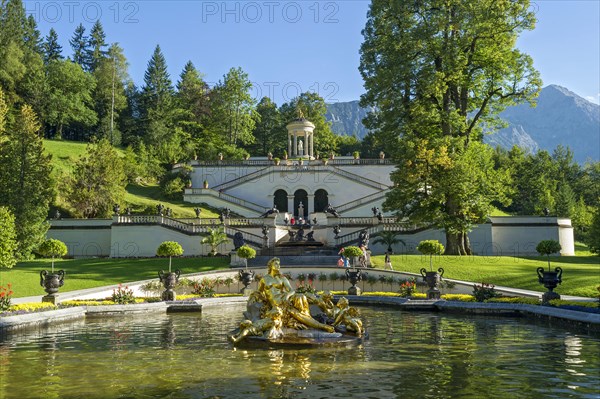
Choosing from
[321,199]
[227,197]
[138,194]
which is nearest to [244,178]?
[227,197]

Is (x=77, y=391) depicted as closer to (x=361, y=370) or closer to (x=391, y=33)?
(x=361, y=370)

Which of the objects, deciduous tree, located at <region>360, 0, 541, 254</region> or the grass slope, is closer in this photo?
deciduous tree, located at <region>360, 0, 541, 254</region>

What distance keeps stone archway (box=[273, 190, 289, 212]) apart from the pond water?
44001 mm

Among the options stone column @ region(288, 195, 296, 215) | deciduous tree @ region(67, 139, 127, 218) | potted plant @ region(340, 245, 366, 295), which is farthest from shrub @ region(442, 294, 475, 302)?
stone column @ region(288, 195, 296, 215)

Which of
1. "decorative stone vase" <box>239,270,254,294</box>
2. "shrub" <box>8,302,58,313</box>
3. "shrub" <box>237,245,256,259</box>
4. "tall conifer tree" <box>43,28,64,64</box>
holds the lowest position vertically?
"shrub" <box>8,302,58,313</box>

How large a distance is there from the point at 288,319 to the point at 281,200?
4672cm

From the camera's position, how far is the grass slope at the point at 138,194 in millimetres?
50312

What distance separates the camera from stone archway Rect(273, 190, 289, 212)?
59.6m

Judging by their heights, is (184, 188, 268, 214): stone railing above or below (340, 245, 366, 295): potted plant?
above

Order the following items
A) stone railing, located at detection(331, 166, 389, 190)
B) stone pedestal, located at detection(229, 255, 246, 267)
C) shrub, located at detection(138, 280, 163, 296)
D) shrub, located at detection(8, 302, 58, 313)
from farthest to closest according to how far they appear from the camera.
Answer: stone railing, located at detection(331, 166, 389, 190)
stone pedestal, located at detection(229, 255, 246, 267)
shrub, located at detection(138, 280, 163, 296)
shrub, located at detection(8, 302, 58, 313)

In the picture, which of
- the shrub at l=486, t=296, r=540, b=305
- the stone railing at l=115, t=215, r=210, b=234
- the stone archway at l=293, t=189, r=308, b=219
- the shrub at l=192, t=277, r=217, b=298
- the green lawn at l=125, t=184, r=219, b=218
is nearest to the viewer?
the shrub at l=486, t=296, r=540, b=305

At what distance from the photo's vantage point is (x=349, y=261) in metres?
31.6

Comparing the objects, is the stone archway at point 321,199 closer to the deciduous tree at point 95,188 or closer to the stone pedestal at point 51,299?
the deciduous tree at point 95,188

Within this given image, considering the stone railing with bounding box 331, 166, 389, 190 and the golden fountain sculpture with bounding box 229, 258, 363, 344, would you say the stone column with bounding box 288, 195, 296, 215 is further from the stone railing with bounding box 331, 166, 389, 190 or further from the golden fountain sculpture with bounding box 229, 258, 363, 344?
the golden fountain sculpture with bounding box 229, 258, 363, 344
